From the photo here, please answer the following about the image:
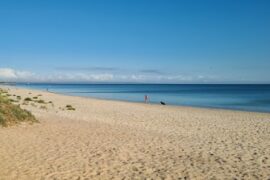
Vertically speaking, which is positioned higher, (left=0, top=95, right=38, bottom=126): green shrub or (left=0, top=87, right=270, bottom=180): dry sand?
(left=0, top=95, right=38, bottom=126): green shrub

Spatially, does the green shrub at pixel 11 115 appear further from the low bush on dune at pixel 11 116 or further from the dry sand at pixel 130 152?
the dry sand at pixel 130 152

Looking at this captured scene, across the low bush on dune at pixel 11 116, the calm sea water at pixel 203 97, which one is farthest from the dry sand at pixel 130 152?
the calm sea water at pixel 203 97

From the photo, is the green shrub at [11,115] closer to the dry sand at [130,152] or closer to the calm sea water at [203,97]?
the dry sand at [130,152]

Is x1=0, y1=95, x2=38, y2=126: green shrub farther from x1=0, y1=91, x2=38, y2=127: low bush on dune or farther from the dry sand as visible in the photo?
Result: the dry sand

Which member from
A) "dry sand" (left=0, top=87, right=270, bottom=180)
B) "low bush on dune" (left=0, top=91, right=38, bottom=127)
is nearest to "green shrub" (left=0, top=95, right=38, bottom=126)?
"low bush on dune" (left=0, top=91, right=38, bottom=127)

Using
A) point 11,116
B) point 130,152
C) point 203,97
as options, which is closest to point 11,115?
point 11,116

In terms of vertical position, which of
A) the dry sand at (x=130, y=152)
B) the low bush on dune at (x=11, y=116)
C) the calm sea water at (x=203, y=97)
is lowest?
the calm sea water at (x=203, y=97)

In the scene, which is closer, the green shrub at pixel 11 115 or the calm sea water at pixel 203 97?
the green shrub at pixel 11 115

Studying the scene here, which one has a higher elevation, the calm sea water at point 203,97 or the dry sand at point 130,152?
the dry sand at point 130,152

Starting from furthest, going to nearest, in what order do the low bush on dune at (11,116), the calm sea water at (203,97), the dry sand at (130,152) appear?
the calm sea water at (203,97) → the low bush on dune at (11,116) → the dry sand at (130,152)

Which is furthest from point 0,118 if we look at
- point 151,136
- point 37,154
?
point 151,136

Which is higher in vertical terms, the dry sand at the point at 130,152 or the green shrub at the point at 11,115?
the green shrub at the point at 11,115

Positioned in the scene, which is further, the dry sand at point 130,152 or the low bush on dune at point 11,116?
the low bush on dune at point 11,116

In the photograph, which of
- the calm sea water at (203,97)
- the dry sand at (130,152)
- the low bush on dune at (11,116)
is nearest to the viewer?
the dry sand at (130,152)
